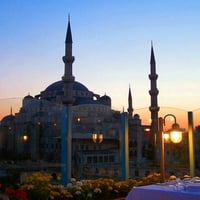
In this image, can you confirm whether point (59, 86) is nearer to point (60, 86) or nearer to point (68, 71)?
point (60, 86)

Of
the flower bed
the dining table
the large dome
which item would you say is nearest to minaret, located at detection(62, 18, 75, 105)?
the large dome

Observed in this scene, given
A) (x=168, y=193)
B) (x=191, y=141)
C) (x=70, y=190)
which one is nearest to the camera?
(x=168, y=193)

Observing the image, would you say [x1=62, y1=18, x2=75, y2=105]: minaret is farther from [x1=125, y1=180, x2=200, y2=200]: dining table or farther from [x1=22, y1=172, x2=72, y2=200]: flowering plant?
[x1=125, y1=180, x2=200, y2=200]: dining table

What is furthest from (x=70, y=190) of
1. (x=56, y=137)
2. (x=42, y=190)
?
(x=56, y=137)

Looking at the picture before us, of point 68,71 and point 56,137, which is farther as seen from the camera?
point 56,137

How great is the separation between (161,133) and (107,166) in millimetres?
19022

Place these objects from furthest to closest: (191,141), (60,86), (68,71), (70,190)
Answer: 1. (60,86)
2. (68,71)
3. (191,141)
4. (70,190)

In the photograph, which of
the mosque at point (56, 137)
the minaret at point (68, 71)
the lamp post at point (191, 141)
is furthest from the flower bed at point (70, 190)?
the mosque at point (56, 137)

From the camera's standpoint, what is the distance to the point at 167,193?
8.11 ft

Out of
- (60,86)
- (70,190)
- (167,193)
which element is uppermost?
(60,86)

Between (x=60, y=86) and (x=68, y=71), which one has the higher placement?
(x=60, y=86)

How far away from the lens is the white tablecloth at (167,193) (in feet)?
7.75

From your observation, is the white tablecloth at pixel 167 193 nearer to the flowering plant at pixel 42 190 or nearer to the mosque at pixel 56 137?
the flowering plant at pixel 42 190

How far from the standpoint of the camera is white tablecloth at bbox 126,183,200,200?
7.75 ft
